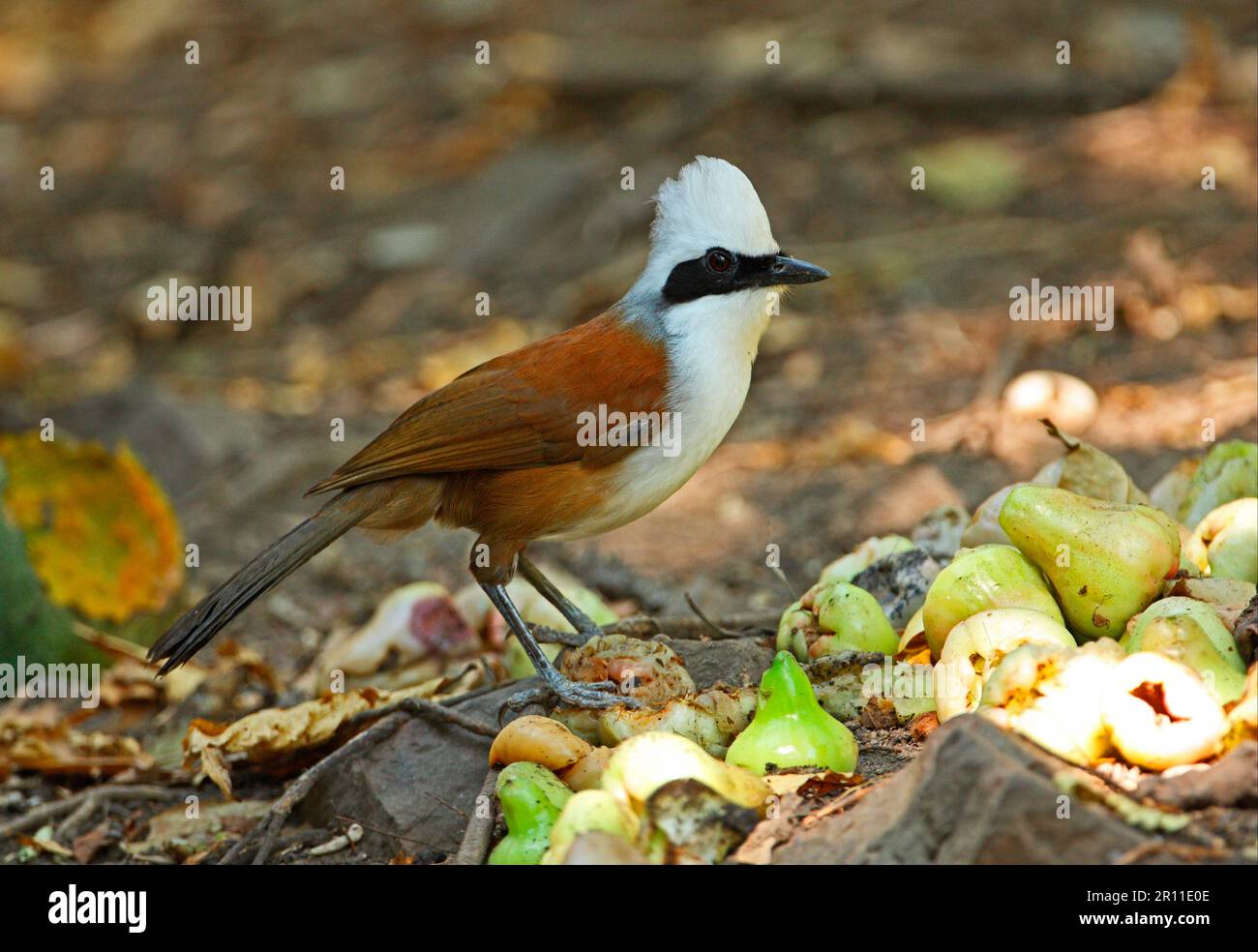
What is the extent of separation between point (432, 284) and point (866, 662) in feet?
21.6

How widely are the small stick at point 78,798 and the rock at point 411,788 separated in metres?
0.81

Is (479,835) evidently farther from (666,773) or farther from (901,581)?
(901,581)

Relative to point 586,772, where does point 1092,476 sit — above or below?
above

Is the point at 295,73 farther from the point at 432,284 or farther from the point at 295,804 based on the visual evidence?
the point at 295,804

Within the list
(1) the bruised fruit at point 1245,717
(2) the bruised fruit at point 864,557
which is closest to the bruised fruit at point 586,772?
(2) the bruised fruit at point 864,557

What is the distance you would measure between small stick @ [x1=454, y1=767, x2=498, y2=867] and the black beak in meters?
1.82

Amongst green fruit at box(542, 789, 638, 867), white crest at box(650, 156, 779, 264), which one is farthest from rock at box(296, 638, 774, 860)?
white crest at box(650, 156, 779, 264)

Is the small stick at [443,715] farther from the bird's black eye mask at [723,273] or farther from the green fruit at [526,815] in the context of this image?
the bird's black eye mask at [723,273]

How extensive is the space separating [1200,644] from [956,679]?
0.57 m

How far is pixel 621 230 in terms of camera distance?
9727 millimetres

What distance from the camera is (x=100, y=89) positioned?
41.5 ft

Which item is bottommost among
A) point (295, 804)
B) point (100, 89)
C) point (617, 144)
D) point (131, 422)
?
point (295, 804)

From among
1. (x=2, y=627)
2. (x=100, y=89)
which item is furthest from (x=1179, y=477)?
(x=100, y=89)

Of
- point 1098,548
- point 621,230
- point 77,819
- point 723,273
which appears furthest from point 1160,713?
point 621,230
